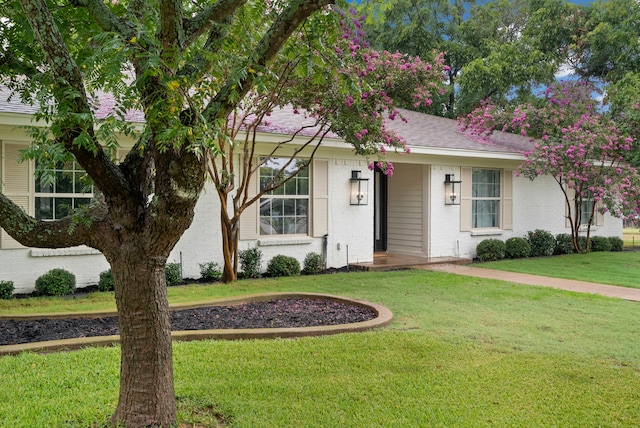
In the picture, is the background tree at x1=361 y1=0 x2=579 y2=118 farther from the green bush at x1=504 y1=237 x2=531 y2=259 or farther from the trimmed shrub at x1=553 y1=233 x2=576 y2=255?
the green bush at x1=504 y1=237 x2=531 y2=259

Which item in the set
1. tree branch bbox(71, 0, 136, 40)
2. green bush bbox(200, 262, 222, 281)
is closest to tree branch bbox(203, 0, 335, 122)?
tree branch bbox(71, 0, 136, 40)

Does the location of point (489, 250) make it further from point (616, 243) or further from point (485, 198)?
point (616, 243)

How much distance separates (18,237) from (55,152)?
0.88 meters

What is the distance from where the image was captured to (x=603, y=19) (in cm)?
1912

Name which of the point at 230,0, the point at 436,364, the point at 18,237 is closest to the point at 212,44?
the point at 230,0

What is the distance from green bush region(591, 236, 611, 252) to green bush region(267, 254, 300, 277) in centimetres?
1002

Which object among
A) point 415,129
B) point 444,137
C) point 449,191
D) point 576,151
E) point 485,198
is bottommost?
point 485,198

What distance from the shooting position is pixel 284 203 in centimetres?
1089

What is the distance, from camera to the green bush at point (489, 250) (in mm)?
13070

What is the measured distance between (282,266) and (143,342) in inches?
285

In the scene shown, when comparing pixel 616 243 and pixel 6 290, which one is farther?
pixel 616 243

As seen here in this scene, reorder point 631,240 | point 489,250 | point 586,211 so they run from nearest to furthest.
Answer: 1. point 489,250
2. point 586,211
3. point 631,240

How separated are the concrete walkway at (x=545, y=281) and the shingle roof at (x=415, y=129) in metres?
2.94

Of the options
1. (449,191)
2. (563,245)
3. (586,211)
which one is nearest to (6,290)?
(449,191)
